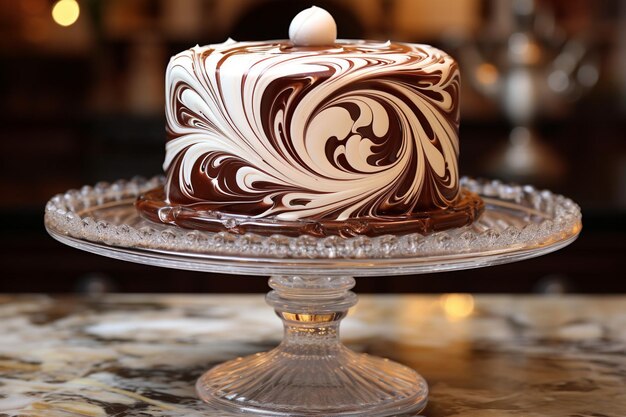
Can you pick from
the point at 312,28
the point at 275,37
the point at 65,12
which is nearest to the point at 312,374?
the point at 312,28

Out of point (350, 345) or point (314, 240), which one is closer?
point (314, 240)

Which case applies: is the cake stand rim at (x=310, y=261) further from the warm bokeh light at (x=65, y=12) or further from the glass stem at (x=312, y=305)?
the warm bokeh light at (x=65, y=12)

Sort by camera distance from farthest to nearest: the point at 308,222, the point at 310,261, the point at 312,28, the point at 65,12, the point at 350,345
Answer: the point at 65,12 < the point at 350,345 < the point at 312,28 < the point at 308,222 < the point at 310,261

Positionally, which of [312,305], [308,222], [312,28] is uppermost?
[312,28]

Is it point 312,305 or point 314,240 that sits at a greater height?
point 314,240

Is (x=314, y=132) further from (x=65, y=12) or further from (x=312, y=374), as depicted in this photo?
(x=65, y=12)

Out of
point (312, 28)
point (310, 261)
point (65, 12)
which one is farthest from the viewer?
point (65, 12)
